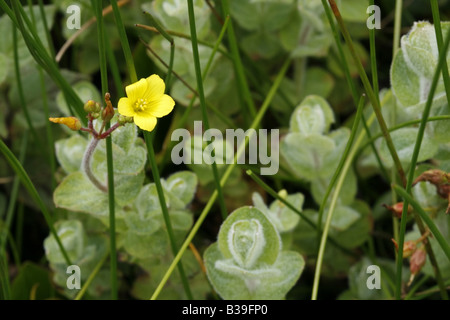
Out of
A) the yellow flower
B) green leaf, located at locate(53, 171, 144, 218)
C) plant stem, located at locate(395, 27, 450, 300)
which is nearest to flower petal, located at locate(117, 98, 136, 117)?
the yellow flower

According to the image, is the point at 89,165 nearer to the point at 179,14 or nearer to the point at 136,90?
the point at 136,90

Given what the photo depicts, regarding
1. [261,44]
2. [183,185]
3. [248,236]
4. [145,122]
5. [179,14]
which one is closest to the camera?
[145,122]

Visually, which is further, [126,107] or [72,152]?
[72,152]

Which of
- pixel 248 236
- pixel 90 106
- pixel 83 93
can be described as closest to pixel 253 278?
pixel 248 236

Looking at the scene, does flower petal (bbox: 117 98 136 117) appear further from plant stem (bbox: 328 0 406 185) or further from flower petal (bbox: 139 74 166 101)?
plant stem (bbox: 328 0 406 185)

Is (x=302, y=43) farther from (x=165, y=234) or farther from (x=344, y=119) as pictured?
(x=165, y=234)
